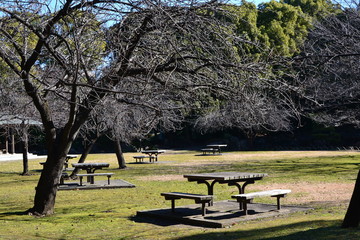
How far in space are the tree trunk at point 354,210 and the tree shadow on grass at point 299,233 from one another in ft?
0.48

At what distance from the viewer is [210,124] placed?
44.6 metres

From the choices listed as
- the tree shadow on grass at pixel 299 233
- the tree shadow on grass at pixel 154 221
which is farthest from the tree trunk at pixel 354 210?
the tree shadow on grass at pixel 154 221

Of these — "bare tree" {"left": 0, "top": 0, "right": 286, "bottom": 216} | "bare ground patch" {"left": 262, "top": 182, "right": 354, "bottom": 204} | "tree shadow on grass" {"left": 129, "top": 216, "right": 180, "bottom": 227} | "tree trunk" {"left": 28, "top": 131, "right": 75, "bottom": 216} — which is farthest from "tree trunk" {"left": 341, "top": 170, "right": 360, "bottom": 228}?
"tree trunk" {"left": 28, "top": 131, "right": 75, "bottom": 216}

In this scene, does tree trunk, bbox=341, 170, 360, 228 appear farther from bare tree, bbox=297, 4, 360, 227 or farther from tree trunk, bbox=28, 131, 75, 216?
tree trunk, bbox=28, 131, 75, 216

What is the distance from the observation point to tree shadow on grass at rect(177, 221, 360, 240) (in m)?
7.84

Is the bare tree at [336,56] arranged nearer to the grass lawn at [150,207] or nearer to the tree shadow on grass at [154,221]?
the grass lawn at [150,207]

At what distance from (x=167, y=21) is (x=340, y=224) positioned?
14.7ft

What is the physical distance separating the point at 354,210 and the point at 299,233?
0.93 meters

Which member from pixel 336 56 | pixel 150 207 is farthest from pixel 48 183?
pixel 336 56

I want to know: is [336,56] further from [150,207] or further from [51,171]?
[51,171]

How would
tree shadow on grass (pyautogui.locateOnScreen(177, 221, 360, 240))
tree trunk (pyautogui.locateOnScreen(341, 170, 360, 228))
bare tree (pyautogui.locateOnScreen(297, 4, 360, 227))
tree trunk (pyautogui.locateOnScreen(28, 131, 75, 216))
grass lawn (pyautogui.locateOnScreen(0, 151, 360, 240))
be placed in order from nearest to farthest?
tree shadow on grass (pyautogui.locateOnScreen(177, 221, 360, 240)), tree trunk (pyautogui.locateOnScreen(341, 170, 360, 228)), grass lawn (pyautogui.locateOnScreen(0, 151, 360, 240)), tree trunk (pyautogui.locateOnScreen(28, 131, 75, 216)), bare tree (pyautogui.locateOnScreen(297, 4, 360, 227))

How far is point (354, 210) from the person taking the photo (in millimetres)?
8203

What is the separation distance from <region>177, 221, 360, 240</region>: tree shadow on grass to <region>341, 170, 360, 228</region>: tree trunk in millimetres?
147

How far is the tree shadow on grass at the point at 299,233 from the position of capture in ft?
25.7
